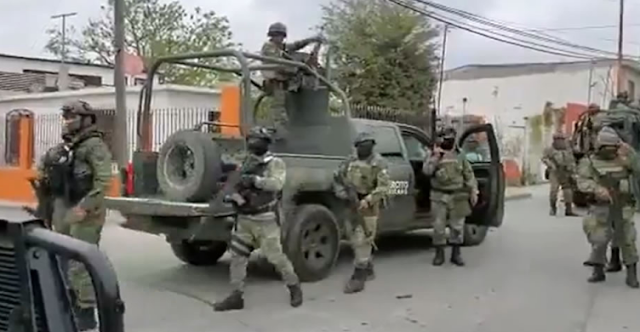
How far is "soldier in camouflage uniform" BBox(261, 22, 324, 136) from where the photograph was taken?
8.95m

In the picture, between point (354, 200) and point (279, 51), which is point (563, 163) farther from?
point (279, 51)

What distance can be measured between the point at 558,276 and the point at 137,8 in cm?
3135

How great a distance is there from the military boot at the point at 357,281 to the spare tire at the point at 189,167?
1536 millimetres

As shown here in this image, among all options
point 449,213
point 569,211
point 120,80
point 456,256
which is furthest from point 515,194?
point 449,213

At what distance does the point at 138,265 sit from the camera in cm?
977

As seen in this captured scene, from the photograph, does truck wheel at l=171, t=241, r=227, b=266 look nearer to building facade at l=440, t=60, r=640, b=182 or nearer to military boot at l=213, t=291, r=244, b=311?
military boot at l=213, t=291, r=244, b=311

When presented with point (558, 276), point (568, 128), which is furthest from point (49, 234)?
point (568, 128)

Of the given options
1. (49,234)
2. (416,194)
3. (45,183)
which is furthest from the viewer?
(416,194)

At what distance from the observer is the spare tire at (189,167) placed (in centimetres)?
793

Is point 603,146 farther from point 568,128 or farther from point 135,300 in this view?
point 568,128

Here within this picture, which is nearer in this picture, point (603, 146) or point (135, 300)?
point (135, 300)

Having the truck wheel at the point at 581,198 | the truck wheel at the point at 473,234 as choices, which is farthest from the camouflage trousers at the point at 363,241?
the truck wheel at the point at 473,234

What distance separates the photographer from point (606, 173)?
855 centimetres

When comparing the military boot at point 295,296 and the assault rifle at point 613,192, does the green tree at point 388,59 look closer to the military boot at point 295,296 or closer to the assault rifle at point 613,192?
the assault rifle at point 613,192
